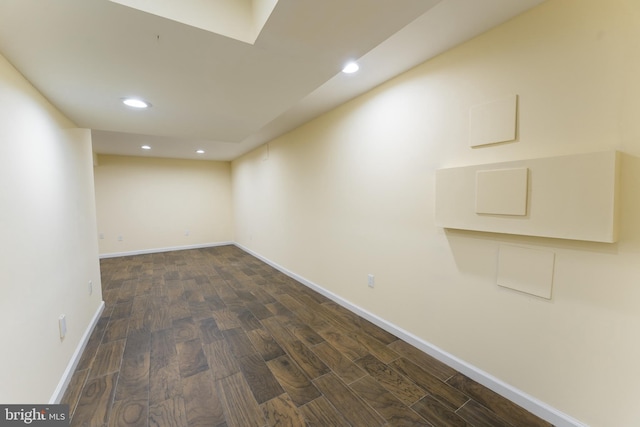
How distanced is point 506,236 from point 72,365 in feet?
10.4

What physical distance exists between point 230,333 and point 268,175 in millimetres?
2865

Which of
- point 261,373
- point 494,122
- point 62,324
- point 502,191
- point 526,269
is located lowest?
point 261,373

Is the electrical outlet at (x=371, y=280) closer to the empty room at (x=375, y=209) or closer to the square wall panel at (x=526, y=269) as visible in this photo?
the empty room at (x=375, y=209)

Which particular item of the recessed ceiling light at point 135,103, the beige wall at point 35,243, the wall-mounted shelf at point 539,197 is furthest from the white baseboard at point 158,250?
the wall-mounted shelf at point 539,197

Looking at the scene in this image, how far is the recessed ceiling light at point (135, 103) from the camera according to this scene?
173cm

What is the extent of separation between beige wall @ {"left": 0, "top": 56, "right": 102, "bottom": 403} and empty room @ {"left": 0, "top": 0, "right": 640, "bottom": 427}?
0.02m

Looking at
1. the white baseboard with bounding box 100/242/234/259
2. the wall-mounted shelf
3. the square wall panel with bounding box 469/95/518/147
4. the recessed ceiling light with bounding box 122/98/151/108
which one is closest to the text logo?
the recessed ceiling light with bounding box 122/98/151/108

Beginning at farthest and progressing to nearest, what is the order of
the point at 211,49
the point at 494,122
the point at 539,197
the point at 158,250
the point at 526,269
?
the point at 158,250 < the point at 494,122 < the point at 526,269 < the point at 539,197 < the point at 211,49

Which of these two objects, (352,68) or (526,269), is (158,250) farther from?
(526,269)

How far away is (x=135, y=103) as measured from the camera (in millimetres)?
1791

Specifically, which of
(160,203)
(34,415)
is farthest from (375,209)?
(160,203)

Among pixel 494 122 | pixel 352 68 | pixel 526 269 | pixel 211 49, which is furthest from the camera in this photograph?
pixel 352 68

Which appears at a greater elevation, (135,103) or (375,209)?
(135,103)

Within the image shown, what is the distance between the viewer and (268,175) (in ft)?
15.0
